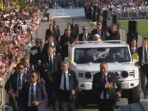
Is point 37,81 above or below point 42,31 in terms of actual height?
above

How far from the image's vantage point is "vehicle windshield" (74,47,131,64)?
1596cm

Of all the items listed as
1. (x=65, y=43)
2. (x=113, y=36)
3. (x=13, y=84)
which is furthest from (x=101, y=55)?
(x=113, y=36)

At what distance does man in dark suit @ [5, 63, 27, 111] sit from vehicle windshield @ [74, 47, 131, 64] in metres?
3.20

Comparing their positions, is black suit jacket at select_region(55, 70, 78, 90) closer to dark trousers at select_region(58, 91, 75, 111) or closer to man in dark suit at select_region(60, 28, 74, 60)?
dark trousers at select_region(58, 91, 75, 111)

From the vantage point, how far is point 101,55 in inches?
634

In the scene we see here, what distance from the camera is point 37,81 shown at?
12.1 metres

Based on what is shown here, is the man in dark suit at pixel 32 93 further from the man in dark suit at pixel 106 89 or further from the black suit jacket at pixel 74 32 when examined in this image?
the black suit jacket at pixel 74 32

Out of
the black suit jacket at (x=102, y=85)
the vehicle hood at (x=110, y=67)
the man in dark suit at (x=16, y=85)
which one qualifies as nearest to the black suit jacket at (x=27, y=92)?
the man in dark suit at (x=16, y=85)

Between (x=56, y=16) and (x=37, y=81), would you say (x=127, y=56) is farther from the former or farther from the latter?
(x=56, y=16)

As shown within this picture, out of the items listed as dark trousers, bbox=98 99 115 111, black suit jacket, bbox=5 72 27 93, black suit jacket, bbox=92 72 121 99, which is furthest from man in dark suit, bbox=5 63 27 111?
dark trousers, bbox=98 99 115 111

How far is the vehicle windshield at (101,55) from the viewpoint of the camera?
1596 centimetres

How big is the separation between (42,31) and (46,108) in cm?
2968

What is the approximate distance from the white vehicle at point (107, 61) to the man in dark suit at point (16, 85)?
7.73 ft

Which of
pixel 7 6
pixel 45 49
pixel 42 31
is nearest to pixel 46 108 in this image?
pixel 45 49
